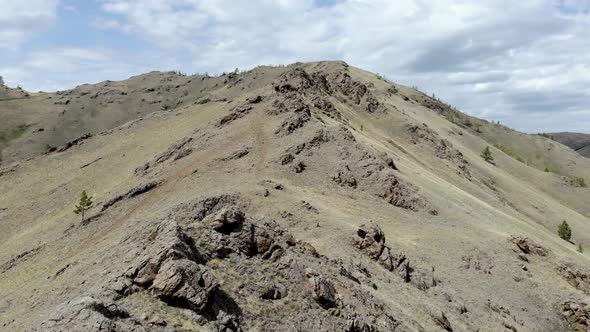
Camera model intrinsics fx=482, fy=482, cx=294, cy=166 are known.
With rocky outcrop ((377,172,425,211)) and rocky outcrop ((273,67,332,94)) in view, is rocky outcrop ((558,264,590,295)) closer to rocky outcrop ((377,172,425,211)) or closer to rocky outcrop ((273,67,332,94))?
rocky outcrop ((377,172,425,211))

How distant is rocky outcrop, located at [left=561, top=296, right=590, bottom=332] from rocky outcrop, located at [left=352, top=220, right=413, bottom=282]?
13216mm

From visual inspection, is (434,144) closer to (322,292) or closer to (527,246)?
(527,246)

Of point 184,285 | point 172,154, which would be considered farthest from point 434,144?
point 184,285

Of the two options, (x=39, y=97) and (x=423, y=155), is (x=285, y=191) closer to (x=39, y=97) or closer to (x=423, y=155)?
(x=423, y=155)

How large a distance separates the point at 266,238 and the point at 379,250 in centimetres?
1241

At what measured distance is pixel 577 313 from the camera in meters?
36.1

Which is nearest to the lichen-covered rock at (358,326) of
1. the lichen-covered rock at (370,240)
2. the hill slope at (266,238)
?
the hill slope at (266,238)

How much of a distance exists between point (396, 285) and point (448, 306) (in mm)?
4109

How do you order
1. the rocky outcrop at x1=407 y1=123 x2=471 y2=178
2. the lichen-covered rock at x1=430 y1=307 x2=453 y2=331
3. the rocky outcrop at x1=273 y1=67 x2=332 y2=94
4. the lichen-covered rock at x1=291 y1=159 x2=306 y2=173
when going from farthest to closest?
1. the rocky outcrop at x1=407 y1=123 x2=471 y2=178
2. the rocky outcrop at x1=273 y1=67 x2=332 y2=94
3. the lichen-covered rock at x1=291 y1=159 x2=306 y2=173
4. the lichen-covered rock at x1=430 y1=307 x2=453 y2=331

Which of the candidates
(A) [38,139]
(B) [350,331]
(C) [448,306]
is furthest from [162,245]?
(A) [38,139]

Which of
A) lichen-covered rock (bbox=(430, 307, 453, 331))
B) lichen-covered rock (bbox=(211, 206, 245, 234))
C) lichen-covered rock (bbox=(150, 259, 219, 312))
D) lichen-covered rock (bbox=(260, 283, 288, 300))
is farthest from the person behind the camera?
lichen-covered rock (bbox=(430, 307, 453, 331))

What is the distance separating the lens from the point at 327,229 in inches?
1378

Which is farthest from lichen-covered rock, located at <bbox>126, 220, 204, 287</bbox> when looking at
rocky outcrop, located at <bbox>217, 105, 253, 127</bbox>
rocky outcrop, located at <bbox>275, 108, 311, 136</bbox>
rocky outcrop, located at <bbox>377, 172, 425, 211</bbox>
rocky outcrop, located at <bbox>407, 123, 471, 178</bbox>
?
rocky outcrop, located at <bbox>407, 123, 471, 178</bbox>

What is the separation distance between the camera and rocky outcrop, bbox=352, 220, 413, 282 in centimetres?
3266
